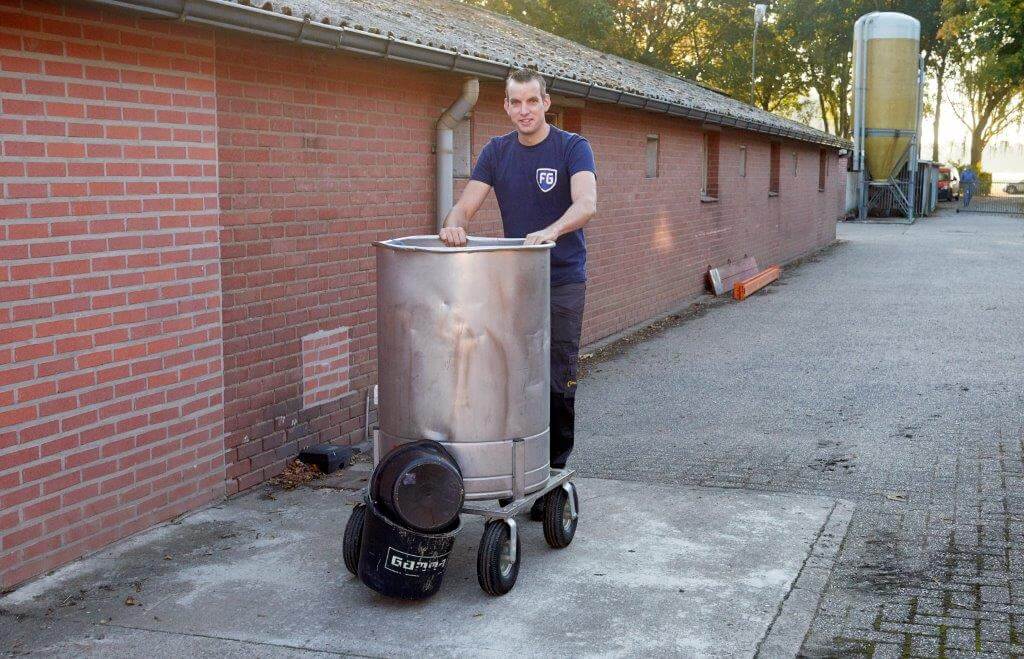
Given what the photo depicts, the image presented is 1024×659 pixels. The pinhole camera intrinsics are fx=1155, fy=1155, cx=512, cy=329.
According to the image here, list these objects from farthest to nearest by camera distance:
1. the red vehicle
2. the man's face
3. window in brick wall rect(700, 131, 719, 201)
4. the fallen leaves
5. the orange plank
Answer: the red vehicle, window in brick wall rect(700, 131, 719, 201), the orange plank, the fallen leaves, the man's face

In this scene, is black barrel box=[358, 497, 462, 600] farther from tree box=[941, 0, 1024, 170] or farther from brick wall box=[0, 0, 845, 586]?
tree box=[941, 0, 1024, 170]

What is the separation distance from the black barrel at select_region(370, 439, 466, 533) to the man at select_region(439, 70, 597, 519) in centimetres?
101

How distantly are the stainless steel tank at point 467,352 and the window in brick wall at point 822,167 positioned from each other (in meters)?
22.9

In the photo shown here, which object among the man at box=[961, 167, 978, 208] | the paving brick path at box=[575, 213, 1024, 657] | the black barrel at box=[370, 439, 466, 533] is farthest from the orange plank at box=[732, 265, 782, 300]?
the man at box=[961, 167, 978, 208]

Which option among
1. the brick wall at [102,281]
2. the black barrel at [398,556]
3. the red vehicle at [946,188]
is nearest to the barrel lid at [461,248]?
the black barrel at [398,556]

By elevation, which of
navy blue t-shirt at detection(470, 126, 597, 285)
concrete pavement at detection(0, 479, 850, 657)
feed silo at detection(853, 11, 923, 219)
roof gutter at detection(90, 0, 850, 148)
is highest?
feed silo at detection(853, 11, 923, 219)

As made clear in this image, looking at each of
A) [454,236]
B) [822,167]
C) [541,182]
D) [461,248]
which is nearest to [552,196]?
[541,182]

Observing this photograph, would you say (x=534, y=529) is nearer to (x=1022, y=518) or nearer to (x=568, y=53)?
(x=1022, y=518)

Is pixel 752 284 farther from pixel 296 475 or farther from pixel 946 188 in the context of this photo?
pixel 946 188

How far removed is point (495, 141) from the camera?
16.8 ft

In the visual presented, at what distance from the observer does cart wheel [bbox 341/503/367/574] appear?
446cm

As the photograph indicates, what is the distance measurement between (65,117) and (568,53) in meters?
9.77

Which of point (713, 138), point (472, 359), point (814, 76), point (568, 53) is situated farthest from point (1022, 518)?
point (814, 76)

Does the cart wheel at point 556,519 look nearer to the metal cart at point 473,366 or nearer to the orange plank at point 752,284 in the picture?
the metal cart at point 473,366
